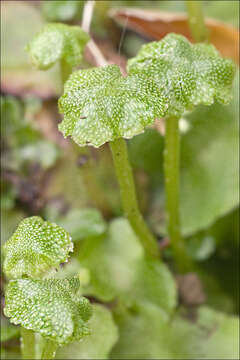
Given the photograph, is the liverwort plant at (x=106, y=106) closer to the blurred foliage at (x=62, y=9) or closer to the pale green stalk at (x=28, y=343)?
the pale green stalk at (x=28, y=343)

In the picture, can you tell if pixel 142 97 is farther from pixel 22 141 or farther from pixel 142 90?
pixel 22 141

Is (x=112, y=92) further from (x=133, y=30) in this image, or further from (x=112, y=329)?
(x=133, y=30)

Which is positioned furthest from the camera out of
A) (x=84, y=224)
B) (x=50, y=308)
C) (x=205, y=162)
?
(x=205, y=162)

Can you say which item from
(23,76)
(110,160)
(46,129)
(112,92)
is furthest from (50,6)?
(112,92)

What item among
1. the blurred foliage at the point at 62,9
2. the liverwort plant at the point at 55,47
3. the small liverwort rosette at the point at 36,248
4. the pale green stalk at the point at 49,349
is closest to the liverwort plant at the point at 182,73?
the liverwort plant at the point at 55,47

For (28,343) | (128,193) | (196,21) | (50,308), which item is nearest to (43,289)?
(50,308)
